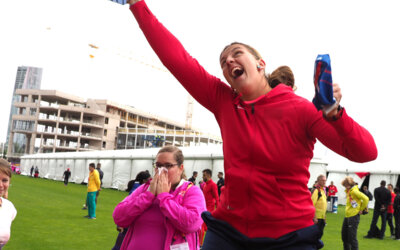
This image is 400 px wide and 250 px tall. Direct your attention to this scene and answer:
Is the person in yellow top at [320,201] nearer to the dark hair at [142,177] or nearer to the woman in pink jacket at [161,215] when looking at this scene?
the dark hair at [142,177]

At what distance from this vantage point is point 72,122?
285 feet

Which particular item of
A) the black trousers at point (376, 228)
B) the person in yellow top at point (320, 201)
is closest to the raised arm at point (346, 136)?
the person in yellow top at point (320, 201)

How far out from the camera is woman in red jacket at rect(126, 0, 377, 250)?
5.29 ft

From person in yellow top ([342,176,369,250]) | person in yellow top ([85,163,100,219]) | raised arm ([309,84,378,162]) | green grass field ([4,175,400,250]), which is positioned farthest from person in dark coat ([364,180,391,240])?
raised arm ([309,84,378,162])

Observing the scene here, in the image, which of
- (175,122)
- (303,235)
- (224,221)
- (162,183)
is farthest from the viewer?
(175,122)

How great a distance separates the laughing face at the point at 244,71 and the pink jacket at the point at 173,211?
1624 millimetres

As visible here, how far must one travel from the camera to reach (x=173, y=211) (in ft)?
10.5

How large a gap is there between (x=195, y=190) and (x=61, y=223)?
950 centimetres

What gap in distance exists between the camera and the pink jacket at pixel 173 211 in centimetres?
321

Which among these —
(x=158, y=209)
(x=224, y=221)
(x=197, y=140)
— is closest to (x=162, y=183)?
(x=158, y=209)

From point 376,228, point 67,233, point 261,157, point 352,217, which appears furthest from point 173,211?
point 376,228

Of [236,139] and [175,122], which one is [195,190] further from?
[175,122]

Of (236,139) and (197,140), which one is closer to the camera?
(236,139)

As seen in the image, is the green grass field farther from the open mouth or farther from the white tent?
the white tent
